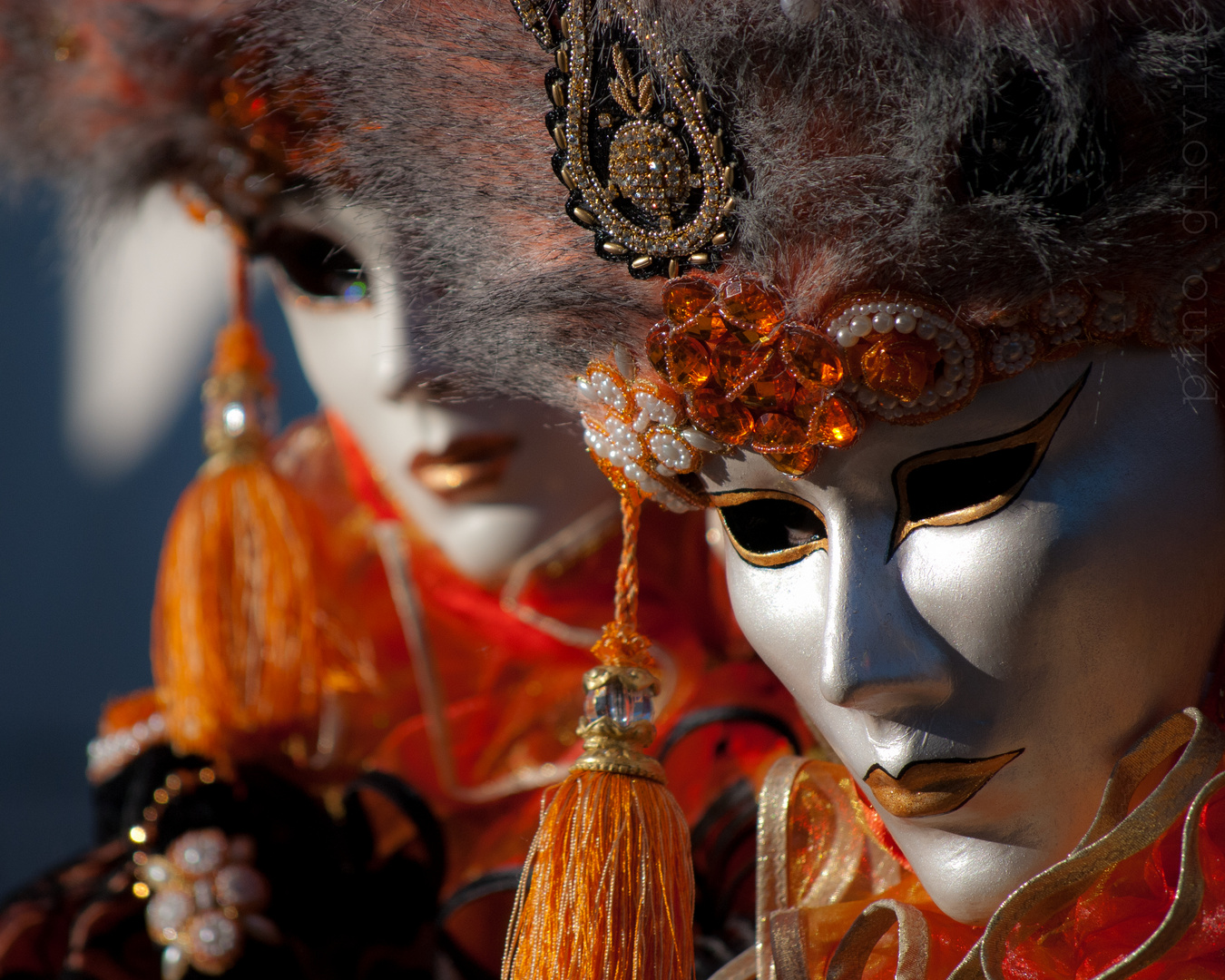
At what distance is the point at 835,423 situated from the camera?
73cm

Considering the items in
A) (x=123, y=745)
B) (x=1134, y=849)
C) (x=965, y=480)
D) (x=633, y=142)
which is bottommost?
(x=123, y=745)

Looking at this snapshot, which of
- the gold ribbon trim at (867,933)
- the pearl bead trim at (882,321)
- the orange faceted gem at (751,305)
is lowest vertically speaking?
the gold ribbon trim at (867,933)

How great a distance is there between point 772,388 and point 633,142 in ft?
Result: 0.50

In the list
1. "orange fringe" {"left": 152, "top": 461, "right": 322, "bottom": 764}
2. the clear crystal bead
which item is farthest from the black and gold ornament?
"orange fringe" {"left": 152, "top": 461, "right": 322, "bottom": 764}

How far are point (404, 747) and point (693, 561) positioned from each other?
1.14 feet

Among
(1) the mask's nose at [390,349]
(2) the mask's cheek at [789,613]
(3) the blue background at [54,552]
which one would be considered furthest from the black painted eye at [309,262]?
(3) the blue background at [54,552]

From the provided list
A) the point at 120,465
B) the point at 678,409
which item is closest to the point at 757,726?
the point at 678,409

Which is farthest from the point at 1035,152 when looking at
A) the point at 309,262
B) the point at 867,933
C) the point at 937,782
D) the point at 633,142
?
the point at 309,262

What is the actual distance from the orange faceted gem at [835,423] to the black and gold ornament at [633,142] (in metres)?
0.10

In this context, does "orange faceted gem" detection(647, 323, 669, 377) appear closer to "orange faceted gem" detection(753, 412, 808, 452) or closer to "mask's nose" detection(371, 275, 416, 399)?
"orange faceted gem" detection(753, 412, 808, 452)

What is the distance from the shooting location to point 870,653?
733 mm

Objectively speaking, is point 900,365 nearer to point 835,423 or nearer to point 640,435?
point 835,423

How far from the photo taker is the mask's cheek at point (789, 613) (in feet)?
2.59

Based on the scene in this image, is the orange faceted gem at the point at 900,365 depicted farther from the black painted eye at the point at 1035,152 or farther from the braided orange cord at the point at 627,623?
the braided orange cord at the point at 627,623
